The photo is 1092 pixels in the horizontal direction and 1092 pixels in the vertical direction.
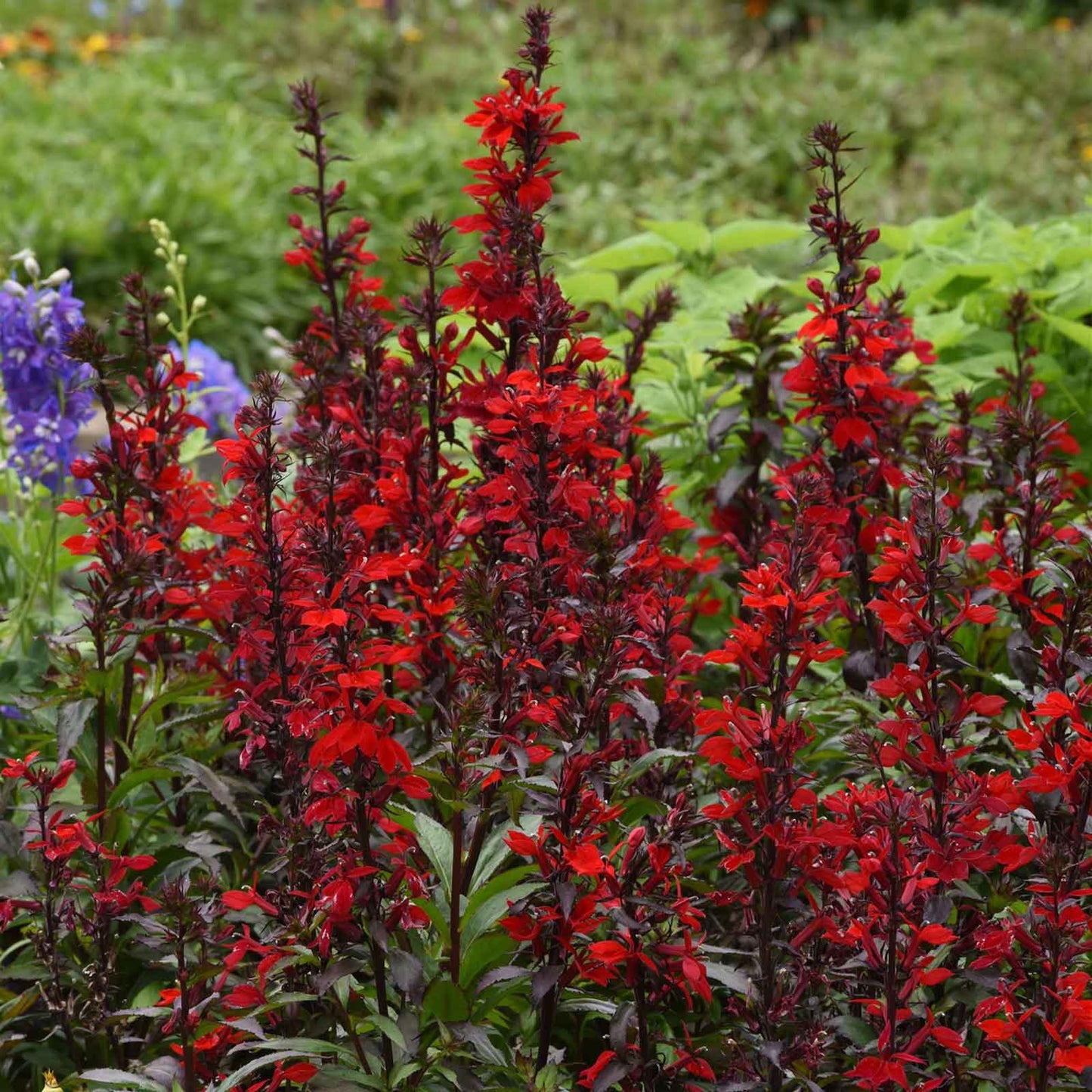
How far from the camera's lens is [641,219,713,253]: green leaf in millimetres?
3816

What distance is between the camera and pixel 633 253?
388cm

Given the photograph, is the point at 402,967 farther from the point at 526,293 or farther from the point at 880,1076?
the point at 526,293

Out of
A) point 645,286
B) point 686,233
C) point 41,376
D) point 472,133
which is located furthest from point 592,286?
point 472,133

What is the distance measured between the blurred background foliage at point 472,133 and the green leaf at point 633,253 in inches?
59.4

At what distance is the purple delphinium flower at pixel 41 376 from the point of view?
2965 mm

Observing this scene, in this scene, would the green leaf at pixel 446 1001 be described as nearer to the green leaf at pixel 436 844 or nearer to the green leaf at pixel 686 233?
the green leaf at pixel 436 844

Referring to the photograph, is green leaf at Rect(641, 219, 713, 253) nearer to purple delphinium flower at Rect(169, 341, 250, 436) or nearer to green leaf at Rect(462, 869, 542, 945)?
purple delphinium flower at Rect(169, 341, 250, 436)

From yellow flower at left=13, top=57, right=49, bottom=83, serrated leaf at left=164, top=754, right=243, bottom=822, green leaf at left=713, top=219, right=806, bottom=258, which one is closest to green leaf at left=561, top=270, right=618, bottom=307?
green leaf at left=713, top=219, right=806, bottom=258

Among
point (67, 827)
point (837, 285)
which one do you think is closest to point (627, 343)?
point (837, 285)

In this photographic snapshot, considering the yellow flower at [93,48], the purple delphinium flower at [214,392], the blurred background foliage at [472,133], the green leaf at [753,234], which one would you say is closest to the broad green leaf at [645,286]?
the green leaf at [753,234]

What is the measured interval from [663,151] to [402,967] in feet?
20.1

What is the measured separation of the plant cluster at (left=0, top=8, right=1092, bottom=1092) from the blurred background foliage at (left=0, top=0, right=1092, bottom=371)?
3288mm

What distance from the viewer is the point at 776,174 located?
23.7 feet

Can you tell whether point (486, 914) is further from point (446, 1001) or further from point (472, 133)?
point (472, 133)
